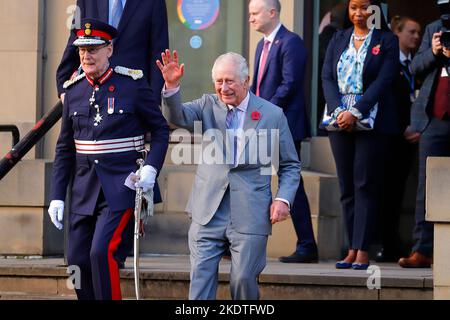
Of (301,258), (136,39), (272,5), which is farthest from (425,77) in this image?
(136,39)

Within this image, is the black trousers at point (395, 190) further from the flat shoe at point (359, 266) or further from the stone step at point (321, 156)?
the flat shoe at point (359, 266)

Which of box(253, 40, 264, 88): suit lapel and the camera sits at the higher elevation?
the camera

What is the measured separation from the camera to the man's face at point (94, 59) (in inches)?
342

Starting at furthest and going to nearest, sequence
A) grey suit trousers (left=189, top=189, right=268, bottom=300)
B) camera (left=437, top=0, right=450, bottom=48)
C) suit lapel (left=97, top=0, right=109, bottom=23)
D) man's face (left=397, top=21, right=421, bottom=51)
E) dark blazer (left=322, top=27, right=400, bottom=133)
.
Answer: man's face (left=397, top=21, right=421, bottom=51), dark blazer (left=322, top=27, right=400, bottom=133), suit lapel (left=97, top=0, right=109, bottom=23), camera (left=437, top=0, right=450, bottom=48), grey suit trousers (left=189, top=189, right=268, bottom=300)

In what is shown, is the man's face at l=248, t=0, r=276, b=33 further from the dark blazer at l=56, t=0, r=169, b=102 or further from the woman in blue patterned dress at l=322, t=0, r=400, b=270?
the dark blazer at l=56, t=0, r=169, b=102

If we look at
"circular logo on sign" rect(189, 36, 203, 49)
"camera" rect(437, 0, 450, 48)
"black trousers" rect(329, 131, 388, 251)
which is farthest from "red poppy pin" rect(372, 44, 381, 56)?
"circular logo on sign" rect(189, 36, 203, 49)

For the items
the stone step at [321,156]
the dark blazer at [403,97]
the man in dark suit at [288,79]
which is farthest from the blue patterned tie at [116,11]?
the stone step at [321,156]

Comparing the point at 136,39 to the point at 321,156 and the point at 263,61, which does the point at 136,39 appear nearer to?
the point at 263,61

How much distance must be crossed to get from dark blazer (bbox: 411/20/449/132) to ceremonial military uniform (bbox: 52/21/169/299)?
2460mm

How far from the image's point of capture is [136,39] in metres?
9.70

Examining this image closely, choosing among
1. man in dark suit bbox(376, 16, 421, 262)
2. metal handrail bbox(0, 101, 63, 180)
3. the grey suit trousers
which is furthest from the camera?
man in dark suit bbox(376, 16, 421, 262)

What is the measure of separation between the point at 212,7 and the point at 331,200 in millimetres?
2108

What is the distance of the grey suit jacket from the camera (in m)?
8.47

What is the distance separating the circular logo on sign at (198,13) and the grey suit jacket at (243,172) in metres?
4.01
